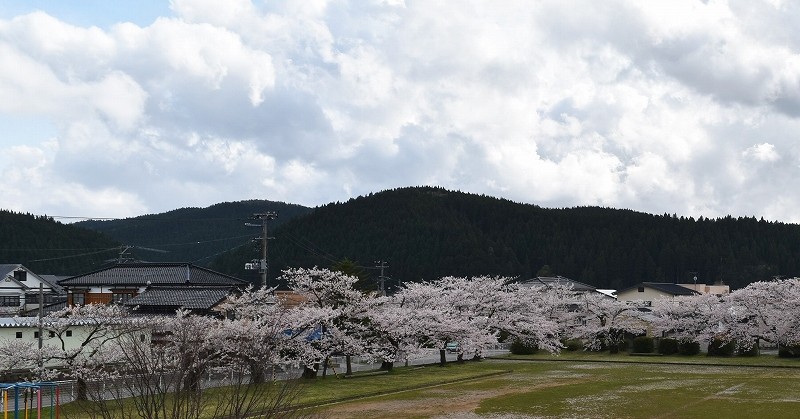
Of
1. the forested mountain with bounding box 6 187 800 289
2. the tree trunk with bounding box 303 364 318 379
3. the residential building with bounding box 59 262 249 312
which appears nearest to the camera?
the tree trunk with bounding box 303 364 318 379

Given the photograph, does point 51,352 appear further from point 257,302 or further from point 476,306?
point 476,306

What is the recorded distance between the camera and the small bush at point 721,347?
55.8 metres

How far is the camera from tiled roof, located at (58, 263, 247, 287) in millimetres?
62438

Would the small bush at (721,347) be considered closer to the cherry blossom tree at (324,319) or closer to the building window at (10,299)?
the cherry blossom tree at (324,319)

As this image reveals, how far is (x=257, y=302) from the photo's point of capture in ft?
132

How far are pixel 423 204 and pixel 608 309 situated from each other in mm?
87654

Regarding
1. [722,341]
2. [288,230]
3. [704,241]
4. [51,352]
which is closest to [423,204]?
[288,230]

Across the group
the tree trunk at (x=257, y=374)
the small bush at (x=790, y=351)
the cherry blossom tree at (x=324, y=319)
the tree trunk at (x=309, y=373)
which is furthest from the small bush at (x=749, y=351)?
the tree trunk at (x=257, y=374)

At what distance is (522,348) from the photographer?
204 feet

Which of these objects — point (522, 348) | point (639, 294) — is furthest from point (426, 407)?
point (639, 294)

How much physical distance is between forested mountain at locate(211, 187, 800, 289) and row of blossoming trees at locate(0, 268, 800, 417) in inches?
2308

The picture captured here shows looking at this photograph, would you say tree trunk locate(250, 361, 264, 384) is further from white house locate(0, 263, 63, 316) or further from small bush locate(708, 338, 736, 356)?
white house locate(0, 263, 63, 316)

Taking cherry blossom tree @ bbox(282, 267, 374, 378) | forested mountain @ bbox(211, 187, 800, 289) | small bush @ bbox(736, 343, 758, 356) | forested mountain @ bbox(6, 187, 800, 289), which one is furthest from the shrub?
forested mountain @ bbox(211, 187, 800, 289)

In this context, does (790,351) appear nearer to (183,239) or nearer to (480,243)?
(480,243)
